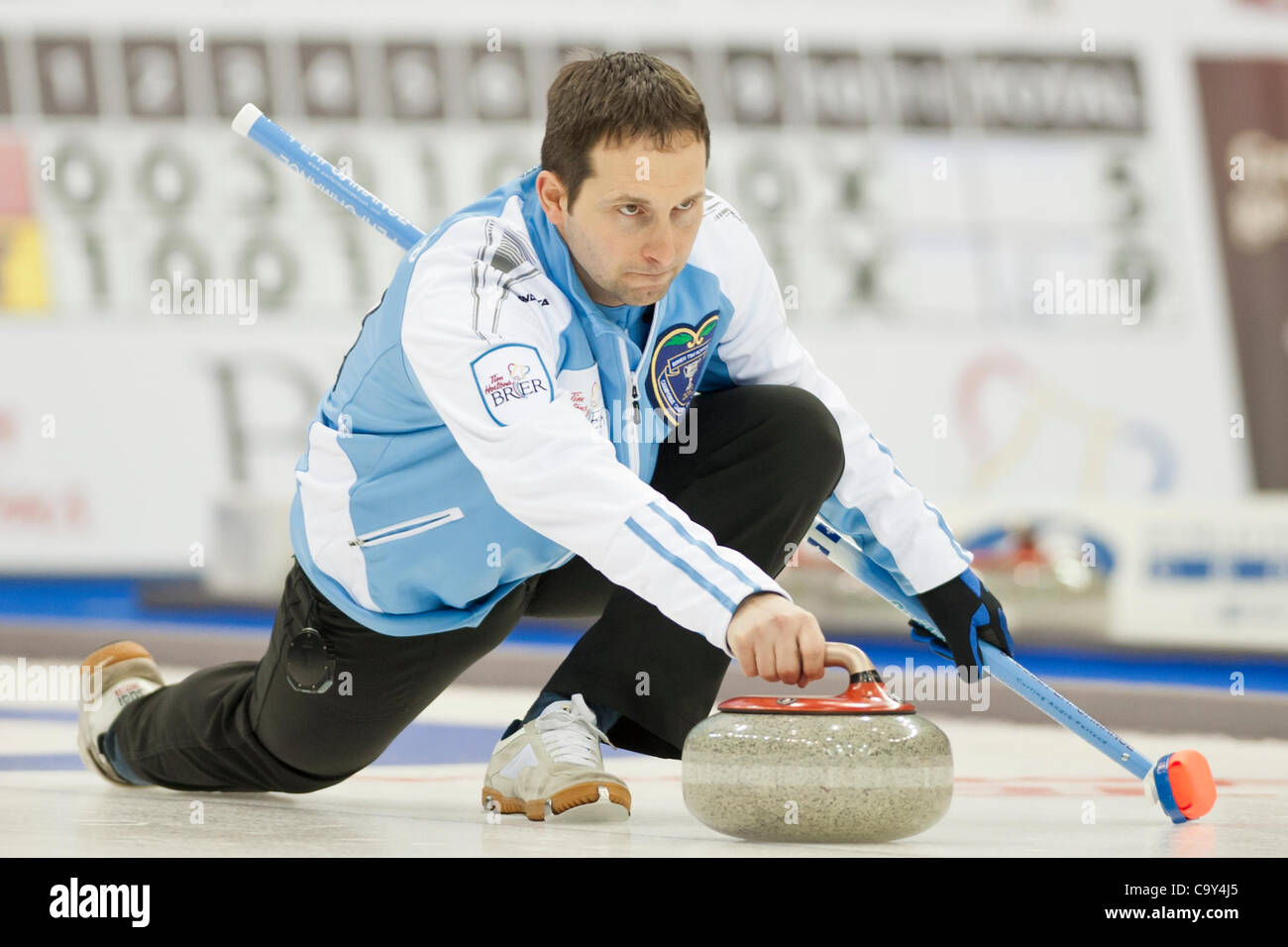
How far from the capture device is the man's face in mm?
1981

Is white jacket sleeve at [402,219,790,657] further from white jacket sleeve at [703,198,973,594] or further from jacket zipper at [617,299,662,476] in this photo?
white jacket sleeve at [703,198,973,594]

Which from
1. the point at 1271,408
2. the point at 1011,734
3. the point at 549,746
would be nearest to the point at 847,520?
the point at 549,746

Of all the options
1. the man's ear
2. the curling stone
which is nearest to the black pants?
the curling stone

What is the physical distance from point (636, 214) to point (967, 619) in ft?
2.41

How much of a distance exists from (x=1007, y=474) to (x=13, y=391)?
15.0 ft

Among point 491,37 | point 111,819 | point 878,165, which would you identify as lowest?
point 111,819

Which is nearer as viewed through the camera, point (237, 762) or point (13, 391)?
point (237, 762)

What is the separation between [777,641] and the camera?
176 cm

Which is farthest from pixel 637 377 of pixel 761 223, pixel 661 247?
pixel 761 223

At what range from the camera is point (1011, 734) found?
394cm

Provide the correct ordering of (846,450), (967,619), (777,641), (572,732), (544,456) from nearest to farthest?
(777,641) < (544,456) < (572,732) < (967,619) < (846,450)

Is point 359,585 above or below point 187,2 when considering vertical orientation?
below

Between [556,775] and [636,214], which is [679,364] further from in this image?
[556,775]

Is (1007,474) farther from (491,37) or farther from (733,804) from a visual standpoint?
(733,804)
